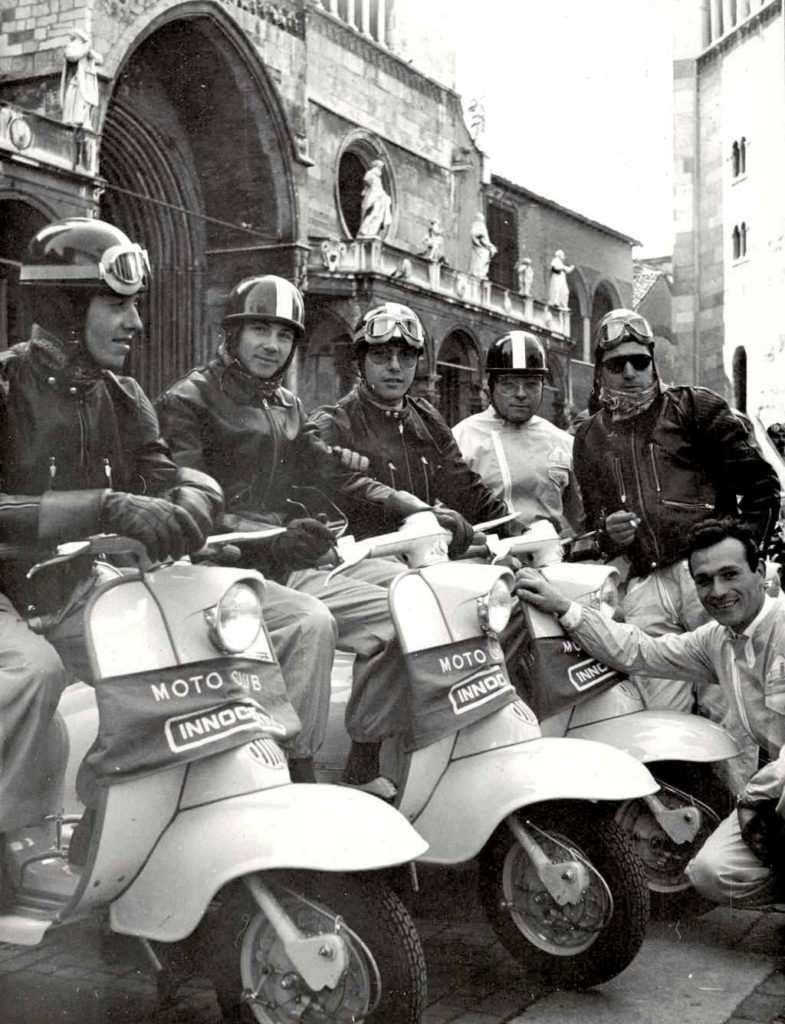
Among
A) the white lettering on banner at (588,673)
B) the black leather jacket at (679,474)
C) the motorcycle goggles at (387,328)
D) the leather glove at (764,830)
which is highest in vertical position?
the motorcycle goggles at (387,328)

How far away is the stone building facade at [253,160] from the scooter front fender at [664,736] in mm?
13220

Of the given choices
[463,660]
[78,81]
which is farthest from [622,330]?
[78,81]

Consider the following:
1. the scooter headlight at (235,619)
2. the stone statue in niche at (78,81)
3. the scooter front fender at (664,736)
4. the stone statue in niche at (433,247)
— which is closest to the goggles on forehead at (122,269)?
the scooter headlight at (235,619)

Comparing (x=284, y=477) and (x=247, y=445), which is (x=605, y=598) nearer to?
(x=284, y=477)

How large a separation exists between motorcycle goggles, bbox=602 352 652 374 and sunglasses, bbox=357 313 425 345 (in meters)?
0.82

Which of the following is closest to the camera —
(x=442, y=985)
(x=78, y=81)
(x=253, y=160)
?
(x=442, y=985)

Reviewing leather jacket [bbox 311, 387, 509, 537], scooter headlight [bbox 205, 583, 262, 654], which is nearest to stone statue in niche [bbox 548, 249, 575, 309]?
leather jacket [bbox 311, 387, 509, 537]

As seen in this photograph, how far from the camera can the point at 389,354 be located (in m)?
4.58

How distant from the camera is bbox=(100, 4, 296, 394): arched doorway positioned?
20844 millimetres

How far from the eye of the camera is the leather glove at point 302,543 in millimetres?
3600

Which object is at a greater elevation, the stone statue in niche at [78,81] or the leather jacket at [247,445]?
the stone statue in niche at [78,81]

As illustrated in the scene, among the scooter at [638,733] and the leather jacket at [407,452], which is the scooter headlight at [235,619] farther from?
the leather jacket at [407,452]

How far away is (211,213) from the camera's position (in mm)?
22812

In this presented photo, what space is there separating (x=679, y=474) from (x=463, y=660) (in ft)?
5.64
